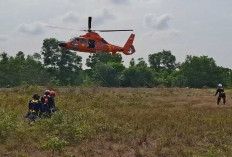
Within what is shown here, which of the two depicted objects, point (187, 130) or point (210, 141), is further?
point (187, 130)

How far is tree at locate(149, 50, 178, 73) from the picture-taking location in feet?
382

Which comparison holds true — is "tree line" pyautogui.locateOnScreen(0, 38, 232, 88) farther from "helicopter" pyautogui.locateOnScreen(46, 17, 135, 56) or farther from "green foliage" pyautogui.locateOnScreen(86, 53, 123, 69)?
"helicopter" pyautogui.locateOnScreen(46, 17, 135, 56)

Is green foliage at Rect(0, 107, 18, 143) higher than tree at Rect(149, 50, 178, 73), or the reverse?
tree at Rect(149, 50, 178, 73)

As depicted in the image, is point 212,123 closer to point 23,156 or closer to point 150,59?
point 23,156

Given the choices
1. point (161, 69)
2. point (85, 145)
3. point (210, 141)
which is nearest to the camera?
point (85, 145)

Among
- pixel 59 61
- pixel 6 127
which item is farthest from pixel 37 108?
pixel 59 61

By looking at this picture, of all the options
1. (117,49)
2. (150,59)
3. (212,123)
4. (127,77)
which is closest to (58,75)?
(127,77)

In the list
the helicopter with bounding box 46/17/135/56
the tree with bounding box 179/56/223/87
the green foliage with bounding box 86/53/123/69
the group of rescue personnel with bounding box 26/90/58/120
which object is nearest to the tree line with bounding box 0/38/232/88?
the tree with bounding box 179/56/223/87

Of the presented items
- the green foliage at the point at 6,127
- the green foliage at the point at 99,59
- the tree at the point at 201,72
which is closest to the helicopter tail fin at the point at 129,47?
the green foliage at the point at 6,127

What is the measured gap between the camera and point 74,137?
11.3 meters

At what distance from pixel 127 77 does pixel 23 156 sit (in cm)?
5977

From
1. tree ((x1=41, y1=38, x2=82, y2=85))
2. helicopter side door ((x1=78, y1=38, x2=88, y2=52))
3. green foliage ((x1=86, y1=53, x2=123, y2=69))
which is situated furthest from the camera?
green foliage ((x1=86, y1=53, x2=123, y2=69))

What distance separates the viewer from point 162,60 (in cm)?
11688

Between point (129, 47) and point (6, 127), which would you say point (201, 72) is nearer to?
point (129, 47)
